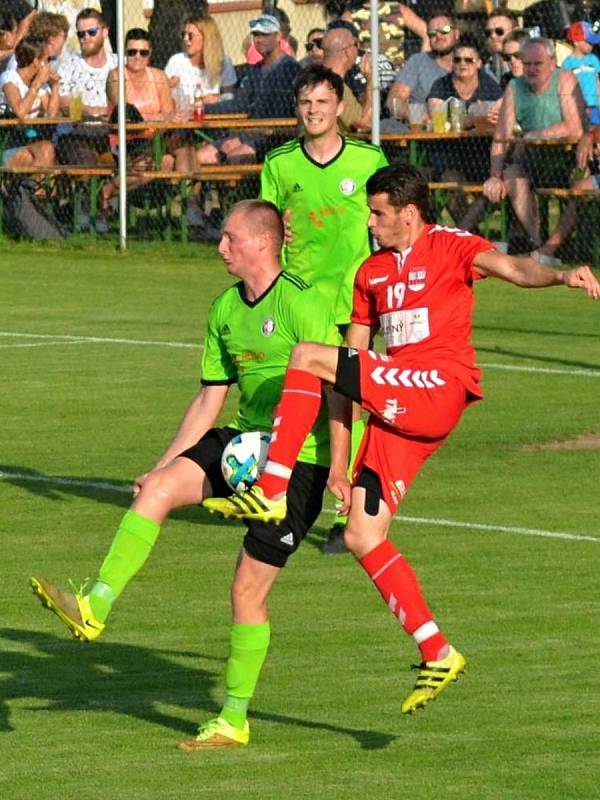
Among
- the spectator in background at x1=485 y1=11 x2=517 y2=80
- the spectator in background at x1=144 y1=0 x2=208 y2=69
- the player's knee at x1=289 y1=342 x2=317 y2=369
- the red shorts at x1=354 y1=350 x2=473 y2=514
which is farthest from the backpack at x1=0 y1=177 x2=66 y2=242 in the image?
the player's knee at x1=289 y1=342 x2=317 y2=369

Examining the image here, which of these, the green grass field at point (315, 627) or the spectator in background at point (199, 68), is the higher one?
the spectator in background at point (199, 68)

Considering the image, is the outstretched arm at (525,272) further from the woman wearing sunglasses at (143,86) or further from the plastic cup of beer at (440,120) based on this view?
the woman wearing sunglasses at (143,86)

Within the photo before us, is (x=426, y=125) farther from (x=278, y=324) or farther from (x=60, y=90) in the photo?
(x=278, y=324)

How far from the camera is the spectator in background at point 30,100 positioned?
2588cm

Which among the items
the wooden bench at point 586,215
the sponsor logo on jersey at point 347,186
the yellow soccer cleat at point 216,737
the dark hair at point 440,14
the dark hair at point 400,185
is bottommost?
the wooden bench at point 586,215

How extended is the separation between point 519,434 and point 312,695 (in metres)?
6.50

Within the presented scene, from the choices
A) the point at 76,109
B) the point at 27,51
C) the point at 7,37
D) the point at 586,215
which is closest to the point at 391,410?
the point at 586,215

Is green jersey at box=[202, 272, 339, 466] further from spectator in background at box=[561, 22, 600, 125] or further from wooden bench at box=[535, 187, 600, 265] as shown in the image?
spectator in background at box=[561, 22, 600, 125]

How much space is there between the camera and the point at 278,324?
780 cm

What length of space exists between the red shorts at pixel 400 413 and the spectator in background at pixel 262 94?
16.6 m

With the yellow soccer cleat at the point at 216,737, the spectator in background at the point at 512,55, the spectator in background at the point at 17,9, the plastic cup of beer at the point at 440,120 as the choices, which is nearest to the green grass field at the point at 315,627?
the yellow soccer cleat at the point at 216,737

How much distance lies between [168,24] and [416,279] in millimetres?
19811

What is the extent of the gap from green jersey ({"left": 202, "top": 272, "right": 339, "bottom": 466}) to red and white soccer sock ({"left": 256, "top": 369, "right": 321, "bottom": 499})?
1.23 feet

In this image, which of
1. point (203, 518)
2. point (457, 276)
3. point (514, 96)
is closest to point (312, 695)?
point (457, 276)
